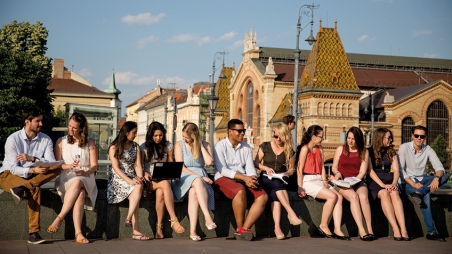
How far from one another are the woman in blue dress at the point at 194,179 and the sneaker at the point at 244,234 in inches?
17.8

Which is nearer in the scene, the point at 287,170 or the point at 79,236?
the point at 79,236

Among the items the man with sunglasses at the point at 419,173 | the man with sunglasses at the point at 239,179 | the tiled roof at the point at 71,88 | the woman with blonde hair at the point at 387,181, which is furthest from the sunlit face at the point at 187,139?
the tiled roof at the point at 71,88

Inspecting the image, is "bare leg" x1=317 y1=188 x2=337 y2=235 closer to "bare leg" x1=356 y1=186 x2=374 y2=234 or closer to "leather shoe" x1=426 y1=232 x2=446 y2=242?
"bare leg" x1=356 y1=186 x2=374 y2=234

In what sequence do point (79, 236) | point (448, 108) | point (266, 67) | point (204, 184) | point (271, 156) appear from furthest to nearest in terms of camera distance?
point (266, 67), point (448, 108), point (271, 156), point (204, 184), point (79, 236)

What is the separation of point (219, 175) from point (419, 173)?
126 inches

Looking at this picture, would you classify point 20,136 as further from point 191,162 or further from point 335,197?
point 335,197

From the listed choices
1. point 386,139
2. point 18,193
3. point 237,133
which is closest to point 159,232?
point 237,133

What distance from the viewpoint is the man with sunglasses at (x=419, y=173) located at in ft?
36.1

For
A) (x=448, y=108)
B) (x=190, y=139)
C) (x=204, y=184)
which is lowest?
(x=204, y=184)

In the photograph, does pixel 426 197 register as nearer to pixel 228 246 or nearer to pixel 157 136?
pixel 228 246

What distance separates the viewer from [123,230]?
10078 mm

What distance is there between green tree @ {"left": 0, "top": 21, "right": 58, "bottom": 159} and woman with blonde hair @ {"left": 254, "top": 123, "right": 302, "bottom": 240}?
105 feet

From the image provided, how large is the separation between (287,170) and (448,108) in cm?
5926

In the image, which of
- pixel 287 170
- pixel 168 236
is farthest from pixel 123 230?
pixel 287 170
